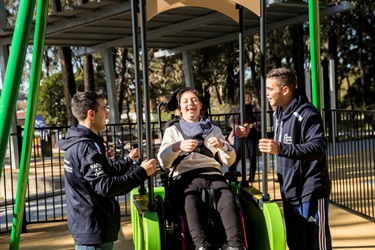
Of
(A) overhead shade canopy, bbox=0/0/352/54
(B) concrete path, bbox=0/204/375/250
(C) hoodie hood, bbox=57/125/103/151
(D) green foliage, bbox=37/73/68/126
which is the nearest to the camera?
(C) hoodie hood, bbox=57/125/103/151

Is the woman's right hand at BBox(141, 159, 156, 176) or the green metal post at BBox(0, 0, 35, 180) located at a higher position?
the green metal post at BBox(0, 0, 35, 180)

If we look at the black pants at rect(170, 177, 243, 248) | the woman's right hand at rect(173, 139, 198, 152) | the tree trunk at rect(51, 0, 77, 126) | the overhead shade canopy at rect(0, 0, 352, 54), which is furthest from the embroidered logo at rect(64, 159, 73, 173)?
the tree trunk at rect(51, 0, 77, 126)

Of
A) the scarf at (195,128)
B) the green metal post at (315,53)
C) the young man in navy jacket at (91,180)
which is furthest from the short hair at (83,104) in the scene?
the green metal post at (315,53)

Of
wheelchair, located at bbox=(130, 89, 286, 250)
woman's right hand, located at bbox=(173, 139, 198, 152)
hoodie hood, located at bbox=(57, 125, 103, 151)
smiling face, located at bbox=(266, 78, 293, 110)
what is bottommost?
wheelchair, located at bbox=(130, 89, 286, 250)

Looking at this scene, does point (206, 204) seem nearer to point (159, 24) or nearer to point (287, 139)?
point (287, 139)

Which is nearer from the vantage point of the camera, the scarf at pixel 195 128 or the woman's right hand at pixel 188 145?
the woman's right hand at pixel 188 145

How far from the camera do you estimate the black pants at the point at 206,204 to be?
13.1 ft

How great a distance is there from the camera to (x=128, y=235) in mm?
6648

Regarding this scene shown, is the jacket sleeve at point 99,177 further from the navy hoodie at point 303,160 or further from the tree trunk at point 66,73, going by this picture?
the tree trunk at point 66,73

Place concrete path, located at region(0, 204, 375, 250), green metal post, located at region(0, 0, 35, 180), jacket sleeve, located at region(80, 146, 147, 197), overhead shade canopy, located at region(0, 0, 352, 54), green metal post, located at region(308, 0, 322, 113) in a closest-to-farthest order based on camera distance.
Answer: green metal post, located at region(0, 0, 35, 180) < jacket sleeve, located at region(80, 146, 147, 197) < green metal post, located at region(308, 0, 322, 113) < concrete path, located at region(0, 204, 375, 250) < overhead shade canopy, located at region(0, 0, 352, 54)

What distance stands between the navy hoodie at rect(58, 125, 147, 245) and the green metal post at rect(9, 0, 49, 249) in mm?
227

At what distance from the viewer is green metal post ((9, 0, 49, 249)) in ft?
11.1

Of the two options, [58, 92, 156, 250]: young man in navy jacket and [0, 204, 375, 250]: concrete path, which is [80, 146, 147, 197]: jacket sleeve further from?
[0, 204, 375, 250]: concrete path

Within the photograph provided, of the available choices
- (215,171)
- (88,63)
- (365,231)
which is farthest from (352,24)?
Result: (215,171)
